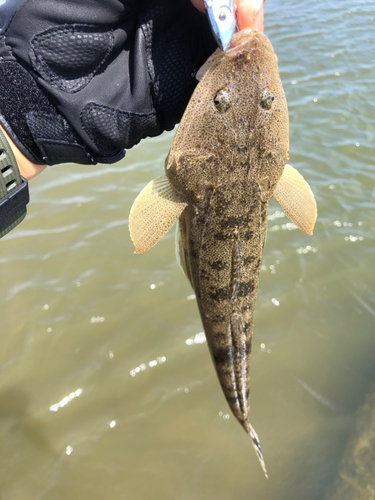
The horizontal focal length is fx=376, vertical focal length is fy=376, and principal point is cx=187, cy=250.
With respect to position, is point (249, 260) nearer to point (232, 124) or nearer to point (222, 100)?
point (232, 124)

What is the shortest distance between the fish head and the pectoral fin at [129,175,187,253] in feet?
A: 0.30

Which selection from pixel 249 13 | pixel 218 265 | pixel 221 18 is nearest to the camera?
pixel 221 18

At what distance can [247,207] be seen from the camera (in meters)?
2.08

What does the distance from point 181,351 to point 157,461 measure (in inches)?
43.8

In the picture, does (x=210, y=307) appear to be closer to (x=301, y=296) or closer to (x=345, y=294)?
(x=301, y=296)

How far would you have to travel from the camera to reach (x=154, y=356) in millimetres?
4133

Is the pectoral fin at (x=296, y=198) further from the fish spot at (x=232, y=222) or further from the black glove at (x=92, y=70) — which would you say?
the black glove at (x=92, y=70)

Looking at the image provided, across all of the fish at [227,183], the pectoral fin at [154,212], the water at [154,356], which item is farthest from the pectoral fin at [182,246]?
the water at [154,356]

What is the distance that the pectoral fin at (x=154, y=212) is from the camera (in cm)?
214

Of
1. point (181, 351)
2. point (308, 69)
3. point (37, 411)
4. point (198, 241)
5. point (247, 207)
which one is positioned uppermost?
point (247, 207)

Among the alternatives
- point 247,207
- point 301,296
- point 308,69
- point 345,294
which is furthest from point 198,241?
point 308,69

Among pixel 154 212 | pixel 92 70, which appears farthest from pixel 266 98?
pixel 92 70

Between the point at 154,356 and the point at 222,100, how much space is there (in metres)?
2.96

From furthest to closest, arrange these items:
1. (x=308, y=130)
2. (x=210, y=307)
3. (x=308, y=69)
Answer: (x=308, y=69) < (x=308, y=130) < (x=210, y=307)
